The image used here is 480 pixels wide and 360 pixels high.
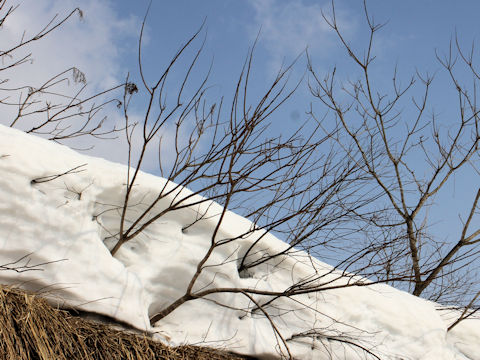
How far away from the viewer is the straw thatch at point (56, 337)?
2.01m

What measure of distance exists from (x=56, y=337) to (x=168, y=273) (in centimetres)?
69

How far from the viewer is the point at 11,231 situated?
226cm

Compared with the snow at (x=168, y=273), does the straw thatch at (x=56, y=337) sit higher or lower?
lower

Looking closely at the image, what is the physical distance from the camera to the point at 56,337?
82.7 inches

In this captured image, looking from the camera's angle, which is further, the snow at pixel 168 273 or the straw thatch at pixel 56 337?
the snow at pixel 168 273

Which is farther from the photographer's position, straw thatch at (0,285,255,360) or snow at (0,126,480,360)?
snow at (0,126,480,360)

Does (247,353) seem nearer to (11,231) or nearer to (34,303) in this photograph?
(34,303)

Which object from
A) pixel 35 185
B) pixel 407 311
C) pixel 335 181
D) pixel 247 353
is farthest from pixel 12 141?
pixel 407 311

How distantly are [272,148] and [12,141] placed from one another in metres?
1.28

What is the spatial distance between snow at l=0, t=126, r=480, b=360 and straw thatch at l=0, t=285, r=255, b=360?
9 centimetres

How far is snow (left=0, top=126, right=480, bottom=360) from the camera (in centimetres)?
231

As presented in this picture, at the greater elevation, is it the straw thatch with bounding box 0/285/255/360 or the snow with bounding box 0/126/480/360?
the snow with bounding box 0/126/480/360

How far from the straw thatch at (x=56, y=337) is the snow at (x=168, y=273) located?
93 mm

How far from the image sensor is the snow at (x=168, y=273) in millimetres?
2314
